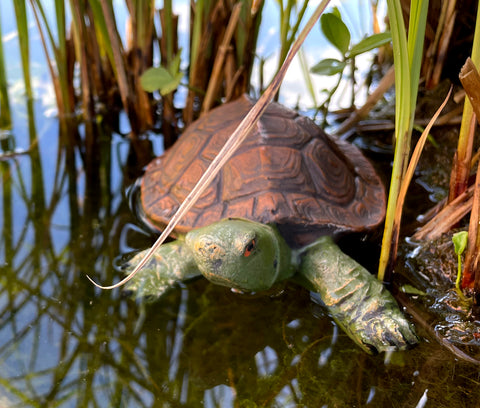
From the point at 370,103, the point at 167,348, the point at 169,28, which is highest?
the point at 169,28

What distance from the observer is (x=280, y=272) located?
1.70 metres

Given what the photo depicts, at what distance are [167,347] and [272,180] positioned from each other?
632 millimetres

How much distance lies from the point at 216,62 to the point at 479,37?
136 cm

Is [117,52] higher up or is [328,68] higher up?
[328,68]

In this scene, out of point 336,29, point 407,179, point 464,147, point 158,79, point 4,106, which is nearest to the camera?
point 407,179

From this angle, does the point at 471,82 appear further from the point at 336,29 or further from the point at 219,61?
the point at 219,61

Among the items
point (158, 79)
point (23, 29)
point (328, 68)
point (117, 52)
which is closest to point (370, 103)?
point (328, 68)

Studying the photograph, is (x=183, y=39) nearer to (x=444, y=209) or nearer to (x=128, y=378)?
(x=444, y=209)

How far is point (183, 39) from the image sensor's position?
3.50m

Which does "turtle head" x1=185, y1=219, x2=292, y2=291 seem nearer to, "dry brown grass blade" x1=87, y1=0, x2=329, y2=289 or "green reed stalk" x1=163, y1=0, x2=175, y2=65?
"dry brown grass blade" x1=87, y1=0, x2=329, y2=289

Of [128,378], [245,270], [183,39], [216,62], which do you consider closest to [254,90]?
[216,62]

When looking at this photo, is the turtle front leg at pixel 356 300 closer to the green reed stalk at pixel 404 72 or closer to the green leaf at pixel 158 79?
the green reed stalk at pixel 404 72

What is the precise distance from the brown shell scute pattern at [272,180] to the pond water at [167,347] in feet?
0.86

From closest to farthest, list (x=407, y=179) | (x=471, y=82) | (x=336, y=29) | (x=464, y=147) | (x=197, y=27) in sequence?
(x=471, y=82) → (x=407, y=179) → (x=464, y=147) → (x=336, y=29) → (x=197, y=27)
